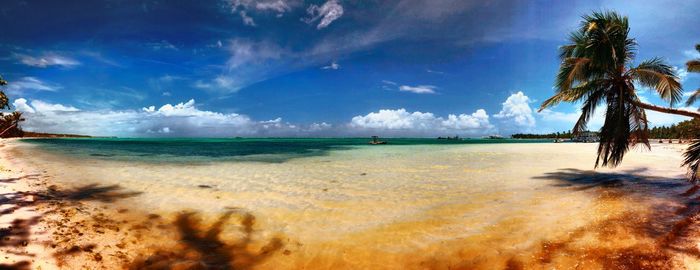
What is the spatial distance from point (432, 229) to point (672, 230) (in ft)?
13.6

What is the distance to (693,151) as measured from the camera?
29.8 ft

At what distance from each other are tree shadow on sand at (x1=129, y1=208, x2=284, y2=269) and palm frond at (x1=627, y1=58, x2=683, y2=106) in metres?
12.6

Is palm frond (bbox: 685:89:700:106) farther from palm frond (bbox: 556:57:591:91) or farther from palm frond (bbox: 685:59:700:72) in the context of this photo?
palm frond (bbox: 556:57:591:91)

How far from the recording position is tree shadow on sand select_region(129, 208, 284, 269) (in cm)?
459

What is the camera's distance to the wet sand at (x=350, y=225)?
459 cm

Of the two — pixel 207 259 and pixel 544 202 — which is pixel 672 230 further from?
pixel 207 259

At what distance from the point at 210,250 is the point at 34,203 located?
208 inches

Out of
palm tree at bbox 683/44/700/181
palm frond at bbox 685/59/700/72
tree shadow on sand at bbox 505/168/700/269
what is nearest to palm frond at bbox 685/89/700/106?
palm tree at bbox 683/44/700/181

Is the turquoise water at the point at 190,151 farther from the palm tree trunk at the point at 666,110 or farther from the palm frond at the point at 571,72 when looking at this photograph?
the palm tree trunk at the point at 666,110

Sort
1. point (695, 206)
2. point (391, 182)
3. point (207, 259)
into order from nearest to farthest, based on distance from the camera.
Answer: point (207, 259), point (695, 206), point (391, 182)

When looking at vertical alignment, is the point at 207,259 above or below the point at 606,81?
below

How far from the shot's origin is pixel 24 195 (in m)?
7.69

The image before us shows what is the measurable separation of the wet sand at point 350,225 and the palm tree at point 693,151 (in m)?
0.72

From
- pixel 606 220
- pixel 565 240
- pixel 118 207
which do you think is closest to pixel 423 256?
pixel 565 240
